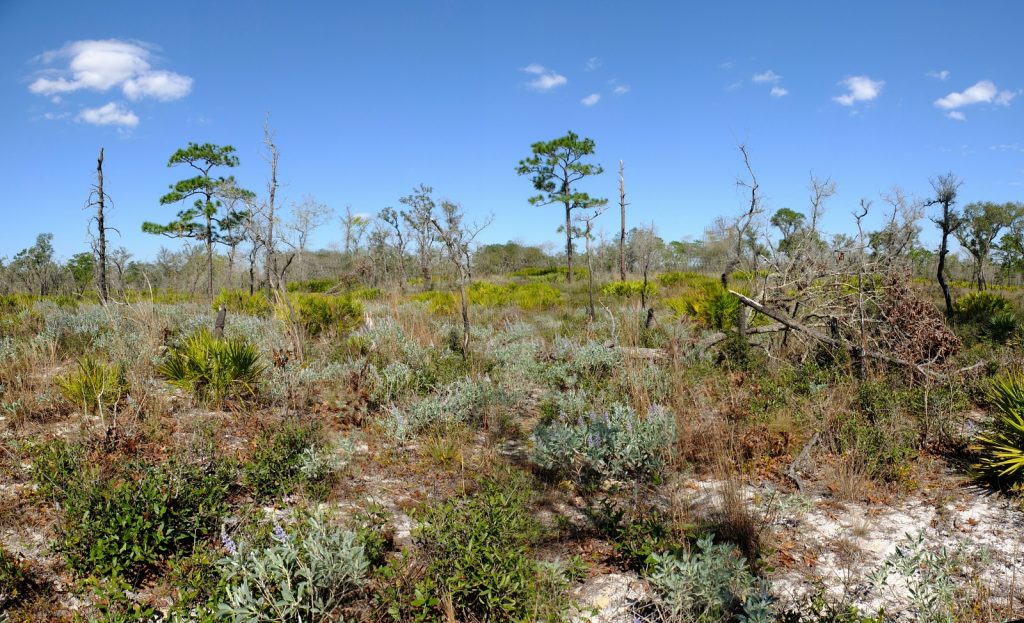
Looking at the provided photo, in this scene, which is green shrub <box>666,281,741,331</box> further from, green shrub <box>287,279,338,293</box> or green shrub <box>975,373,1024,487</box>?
green shrub <box>287,279,338,293</box>

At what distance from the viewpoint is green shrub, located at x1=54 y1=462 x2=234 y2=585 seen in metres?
3.04

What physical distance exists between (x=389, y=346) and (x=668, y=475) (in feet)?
16.7

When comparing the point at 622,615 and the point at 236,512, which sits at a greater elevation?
the point at 236,512

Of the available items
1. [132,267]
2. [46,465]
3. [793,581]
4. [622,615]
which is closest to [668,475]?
[793,581]

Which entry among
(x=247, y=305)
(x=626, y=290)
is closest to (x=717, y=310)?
(x=626, y=290)

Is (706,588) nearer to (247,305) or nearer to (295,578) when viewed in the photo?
(295,578)

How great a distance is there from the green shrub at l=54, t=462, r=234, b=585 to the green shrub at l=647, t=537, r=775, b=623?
2.75 m

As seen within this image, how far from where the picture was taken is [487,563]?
2.81 meters

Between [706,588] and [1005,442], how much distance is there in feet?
11.1

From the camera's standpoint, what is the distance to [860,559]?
127 inches

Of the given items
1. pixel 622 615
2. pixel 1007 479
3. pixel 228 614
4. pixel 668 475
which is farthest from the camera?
pixel 668 475

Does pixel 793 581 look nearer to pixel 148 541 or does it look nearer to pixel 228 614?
pixel 228 614

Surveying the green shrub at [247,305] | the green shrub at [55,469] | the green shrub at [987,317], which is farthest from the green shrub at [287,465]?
the green shrub at [987,317]

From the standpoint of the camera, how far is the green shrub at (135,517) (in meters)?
3.04
